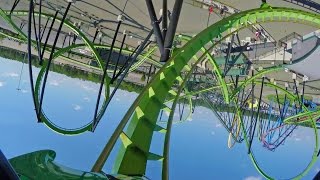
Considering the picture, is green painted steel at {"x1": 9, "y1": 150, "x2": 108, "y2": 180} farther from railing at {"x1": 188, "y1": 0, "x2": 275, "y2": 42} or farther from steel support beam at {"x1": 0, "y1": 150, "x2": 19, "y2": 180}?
railing at {"x1": 188, "y1": 0, "x2": 275, "y2": 42}

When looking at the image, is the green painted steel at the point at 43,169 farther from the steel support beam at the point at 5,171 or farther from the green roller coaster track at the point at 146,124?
the green roller coaster track at the point at 146,124

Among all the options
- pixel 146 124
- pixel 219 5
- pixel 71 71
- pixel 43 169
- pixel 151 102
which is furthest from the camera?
pixel 71 71

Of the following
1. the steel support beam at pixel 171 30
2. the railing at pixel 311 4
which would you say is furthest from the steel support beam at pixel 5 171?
the railing at pixel 311 4

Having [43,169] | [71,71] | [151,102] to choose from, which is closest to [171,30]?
[151,102]

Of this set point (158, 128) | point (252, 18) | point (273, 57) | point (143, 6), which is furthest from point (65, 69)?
point (158, 128)

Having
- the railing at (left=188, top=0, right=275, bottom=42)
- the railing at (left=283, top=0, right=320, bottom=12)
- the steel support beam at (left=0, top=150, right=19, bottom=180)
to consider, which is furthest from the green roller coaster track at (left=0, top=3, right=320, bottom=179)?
the railing at (left=188, top=0, right=275, bottom=42)

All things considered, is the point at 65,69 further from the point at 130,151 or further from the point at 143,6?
the point at 130,151

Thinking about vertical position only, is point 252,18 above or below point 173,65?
above

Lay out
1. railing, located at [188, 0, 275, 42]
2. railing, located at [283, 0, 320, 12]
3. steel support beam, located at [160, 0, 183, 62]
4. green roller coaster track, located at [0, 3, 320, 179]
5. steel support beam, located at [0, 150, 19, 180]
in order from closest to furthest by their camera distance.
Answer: steel support beam, located at [0, 150, 19, 180] < green roller coaster track, located at [0, 3, 320, 179] < steel support beam, located at [160, 0, 183, 62] < railing, located at [283, 0, 320, 12] < railing, located at [188, 0, 275, 42]

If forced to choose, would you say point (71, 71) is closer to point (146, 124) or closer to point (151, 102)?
point (151, 102)
